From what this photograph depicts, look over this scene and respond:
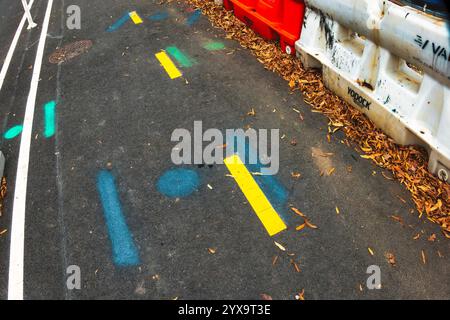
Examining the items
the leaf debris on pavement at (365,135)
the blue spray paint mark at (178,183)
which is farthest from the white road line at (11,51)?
the leaf debris on pavement at (365,135)

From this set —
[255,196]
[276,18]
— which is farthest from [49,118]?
[276,18]

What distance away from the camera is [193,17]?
332 inches

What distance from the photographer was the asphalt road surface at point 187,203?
144 inches

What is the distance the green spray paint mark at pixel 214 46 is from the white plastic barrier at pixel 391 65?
2.13 meters

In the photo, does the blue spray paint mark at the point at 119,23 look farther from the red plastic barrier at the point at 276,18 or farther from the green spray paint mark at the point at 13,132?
the green spray paint mark at the point at 13,132

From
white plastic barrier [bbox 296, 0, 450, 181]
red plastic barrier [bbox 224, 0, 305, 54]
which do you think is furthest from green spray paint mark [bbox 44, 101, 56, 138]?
white plastic barrier [bbox 296, 0, 450, 181]

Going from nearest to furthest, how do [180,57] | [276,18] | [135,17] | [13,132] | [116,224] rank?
[116,224], [13,132], [276,18], [180,57], [135,17]

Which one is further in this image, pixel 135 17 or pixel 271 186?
pixel 135 17

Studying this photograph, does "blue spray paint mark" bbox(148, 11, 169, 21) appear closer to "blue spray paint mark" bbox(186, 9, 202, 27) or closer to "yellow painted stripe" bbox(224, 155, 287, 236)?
"blue spray paint mark" bbox(186, 9, 202, 27)

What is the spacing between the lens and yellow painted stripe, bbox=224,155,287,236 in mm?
4066

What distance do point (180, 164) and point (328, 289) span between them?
2.51 meters

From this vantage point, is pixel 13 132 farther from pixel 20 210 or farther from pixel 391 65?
pixel 391 65

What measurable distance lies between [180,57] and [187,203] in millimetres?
3743

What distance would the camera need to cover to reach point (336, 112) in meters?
5.24
